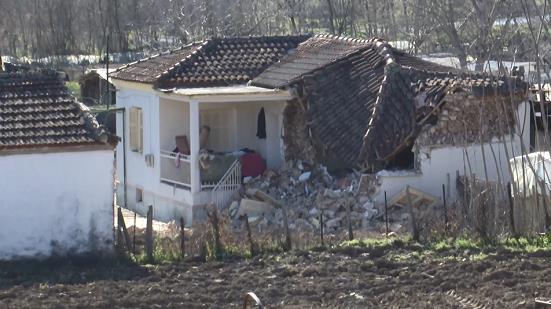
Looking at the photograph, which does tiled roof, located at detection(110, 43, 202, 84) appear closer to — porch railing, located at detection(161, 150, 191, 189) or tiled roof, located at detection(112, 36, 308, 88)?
tiled roof, located at detection(112, 36, 308, 88)

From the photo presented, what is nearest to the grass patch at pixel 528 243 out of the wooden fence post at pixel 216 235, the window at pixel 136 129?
the wooden fence post at pixel 216 235

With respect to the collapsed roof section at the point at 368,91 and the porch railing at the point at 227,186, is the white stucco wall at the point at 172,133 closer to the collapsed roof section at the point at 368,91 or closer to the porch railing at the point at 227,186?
the porch railing at the point at 227,186

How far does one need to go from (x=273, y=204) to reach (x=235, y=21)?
78.7 feet

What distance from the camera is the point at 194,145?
2675 cm

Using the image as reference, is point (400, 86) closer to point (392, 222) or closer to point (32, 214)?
point (392, 222)

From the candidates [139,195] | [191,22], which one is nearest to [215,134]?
[139,195]

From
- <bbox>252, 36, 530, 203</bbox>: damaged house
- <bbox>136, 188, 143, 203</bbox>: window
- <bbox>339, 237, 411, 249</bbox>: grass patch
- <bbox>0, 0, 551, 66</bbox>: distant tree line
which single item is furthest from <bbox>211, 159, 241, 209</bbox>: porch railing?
<bbox>0, 0, 551, 66</bbox>: distant tree line

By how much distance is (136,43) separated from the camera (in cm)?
5647

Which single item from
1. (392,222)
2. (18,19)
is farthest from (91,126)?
(18,19)

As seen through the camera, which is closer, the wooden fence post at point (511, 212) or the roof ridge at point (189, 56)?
the wooden fence post at point (511, 212)

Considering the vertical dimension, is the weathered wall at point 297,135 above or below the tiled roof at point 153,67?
below

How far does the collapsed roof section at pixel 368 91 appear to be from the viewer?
80.6 feet

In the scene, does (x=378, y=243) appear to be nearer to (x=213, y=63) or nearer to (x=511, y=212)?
(x=511, y=212)

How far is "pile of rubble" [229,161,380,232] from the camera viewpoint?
2366 centimetres
